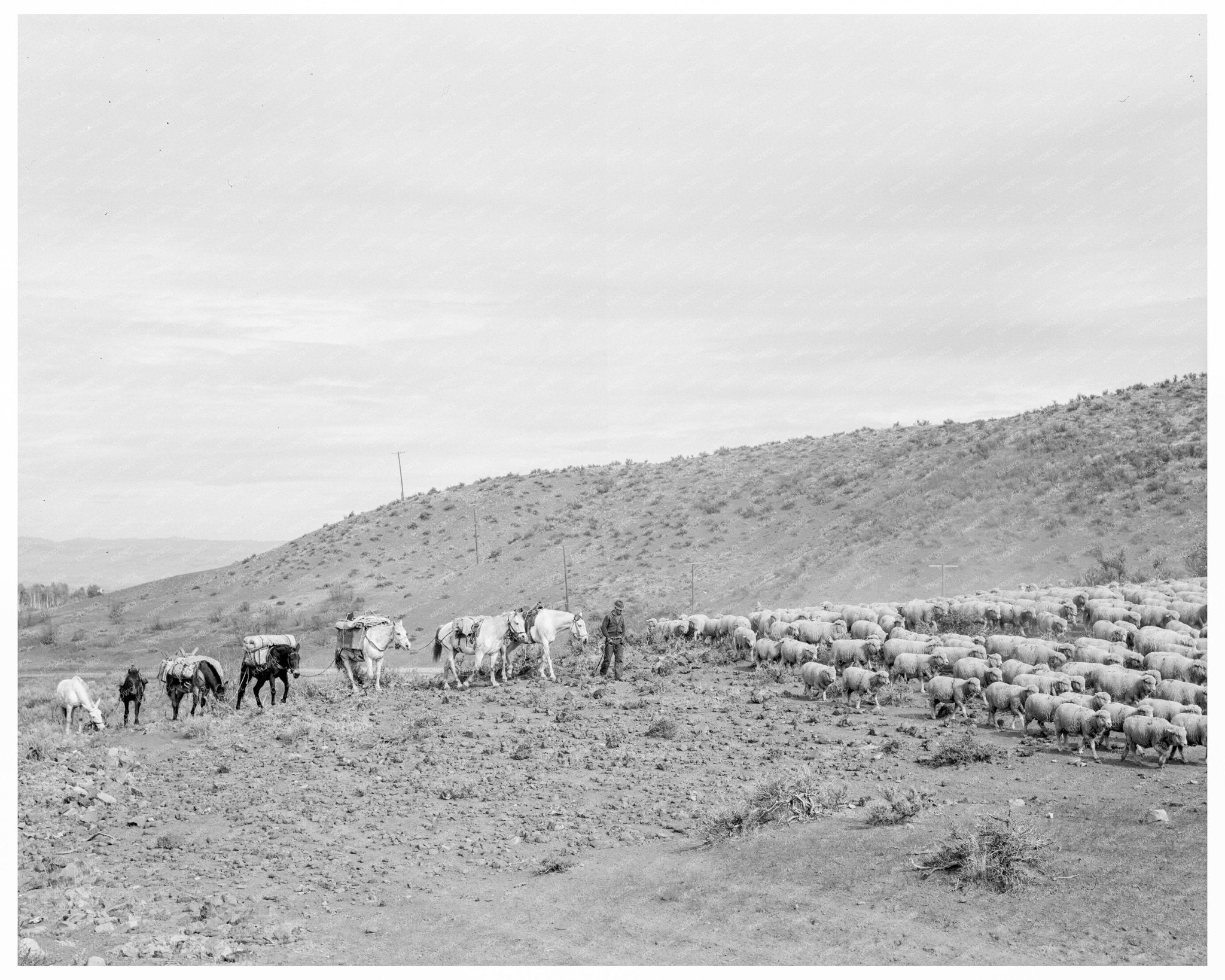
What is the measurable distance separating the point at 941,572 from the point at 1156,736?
1217 inches

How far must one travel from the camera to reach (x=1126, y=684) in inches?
687

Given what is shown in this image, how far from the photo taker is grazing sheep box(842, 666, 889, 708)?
66.5 feet

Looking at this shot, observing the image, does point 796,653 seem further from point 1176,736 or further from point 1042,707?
point 1176,736

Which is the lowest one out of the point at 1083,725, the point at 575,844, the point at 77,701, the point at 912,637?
the point at 575,844

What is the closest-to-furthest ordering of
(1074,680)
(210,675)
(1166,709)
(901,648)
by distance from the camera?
1. (1166,709)
2. (1074,680)
3. (901,648)
4. (210,675)

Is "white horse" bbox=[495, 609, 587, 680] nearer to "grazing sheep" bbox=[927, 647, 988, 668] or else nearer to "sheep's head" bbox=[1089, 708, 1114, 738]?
"grazing sheep" bbox=[927, 647, 988, 668]

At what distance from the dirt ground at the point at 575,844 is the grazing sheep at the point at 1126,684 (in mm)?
1196

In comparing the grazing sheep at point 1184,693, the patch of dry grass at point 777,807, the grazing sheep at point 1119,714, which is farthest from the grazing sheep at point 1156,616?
the patch of dry grass at point 777,807

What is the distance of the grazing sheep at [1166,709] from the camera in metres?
15.2

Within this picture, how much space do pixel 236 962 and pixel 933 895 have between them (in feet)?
22.1

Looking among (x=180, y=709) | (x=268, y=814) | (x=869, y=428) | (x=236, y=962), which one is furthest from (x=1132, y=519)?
(x=236, y=962)

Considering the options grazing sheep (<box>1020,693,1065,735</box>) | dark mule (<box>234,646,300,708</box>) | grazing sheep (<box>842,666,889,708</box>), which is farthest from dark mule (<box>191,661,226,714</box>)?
grazing sheep (<box>1020,693,1065,735</box>)

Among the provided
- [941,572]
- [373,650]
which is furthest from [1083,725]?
[941,572]
